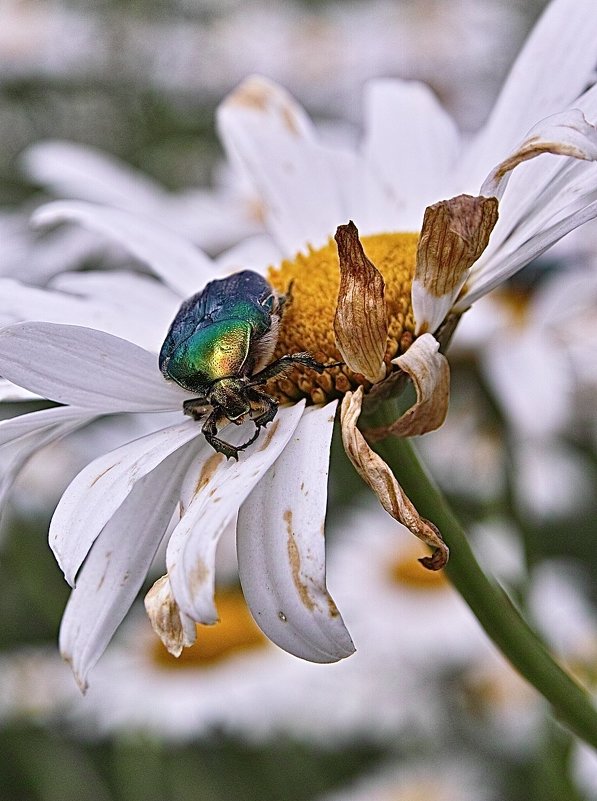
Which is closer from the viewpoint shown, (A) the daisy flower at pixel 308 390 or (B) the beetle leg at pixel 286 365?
(A) the daisy flower at pixel 308 390

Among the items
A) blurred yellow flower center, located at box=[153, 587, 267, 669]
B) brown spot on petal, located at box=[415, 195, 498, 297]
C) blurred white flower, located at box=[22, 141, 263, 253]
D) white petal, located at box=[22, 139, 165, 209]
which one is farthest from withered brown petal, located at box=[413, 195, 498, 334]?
blurred yellow flower center, located at box=[153, 587, 267, 669]

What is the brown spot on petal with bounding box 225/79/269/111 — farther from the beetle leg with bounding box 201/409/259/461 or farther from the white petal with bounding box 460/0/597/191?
the beetle leg with bounding box 201/409/259/461

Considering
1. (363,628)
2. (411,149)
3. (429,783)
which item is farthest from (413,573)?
Result: (411,149)

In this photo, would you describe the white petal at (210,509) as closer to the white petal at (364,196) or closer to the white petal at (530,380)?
the white petal at (364,196)

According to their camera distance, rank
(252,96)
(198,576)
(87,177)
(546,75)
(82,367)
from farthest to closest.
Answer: (87,177) < (252,96) < (546,75) < (82,367) < (198,576)

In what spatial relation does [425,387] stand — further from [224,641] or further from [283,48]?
[283,48]

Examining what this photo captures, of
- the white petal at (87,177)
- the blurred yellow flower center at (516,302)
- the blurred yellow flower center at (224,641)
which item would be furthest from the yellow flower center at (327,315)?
the blurred yellow flower center at (224,641)
